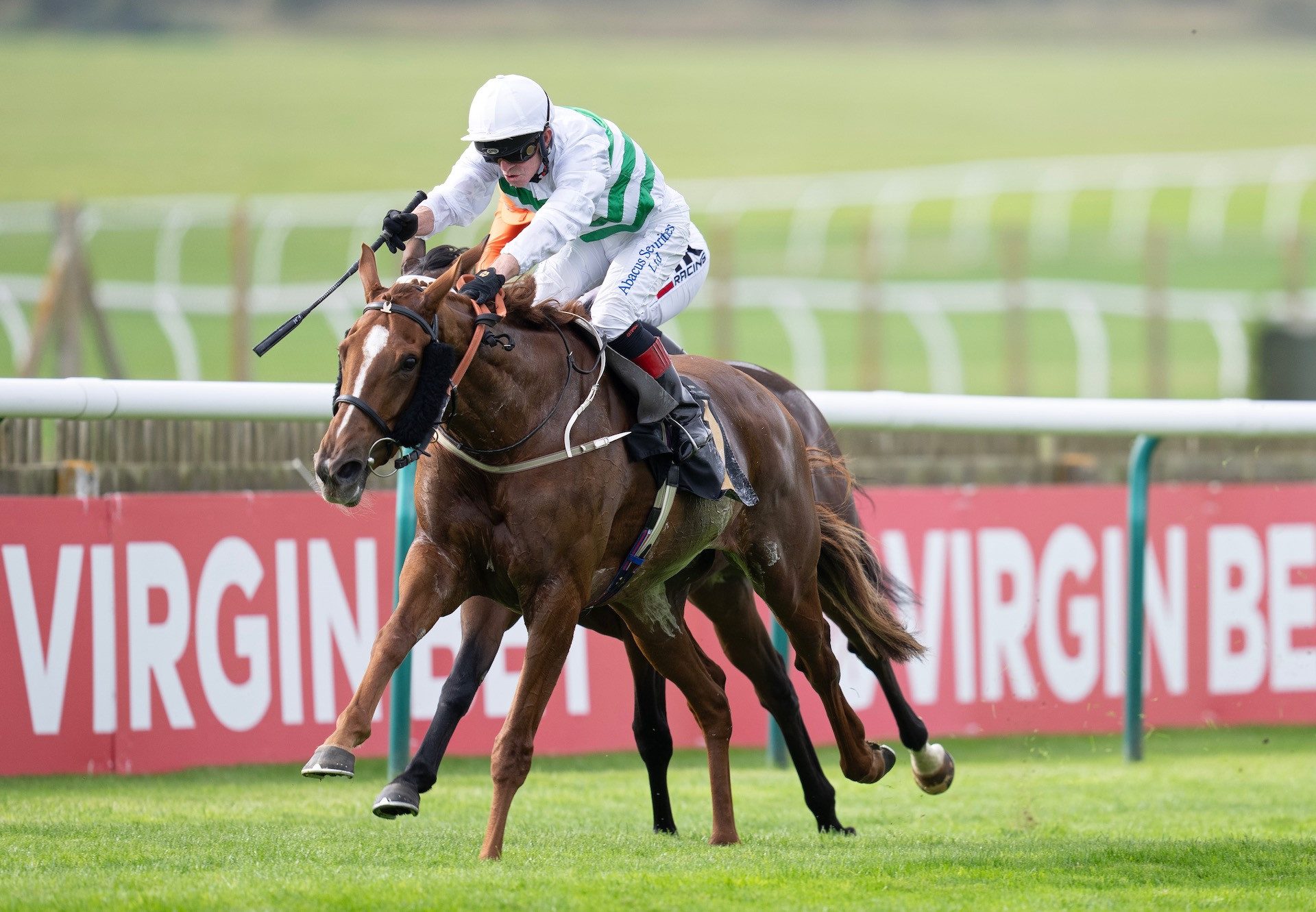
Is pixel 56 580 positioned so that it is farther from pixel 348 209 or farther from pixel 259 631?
pixel 348 209

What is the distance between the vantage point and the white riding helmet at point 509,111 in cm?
495

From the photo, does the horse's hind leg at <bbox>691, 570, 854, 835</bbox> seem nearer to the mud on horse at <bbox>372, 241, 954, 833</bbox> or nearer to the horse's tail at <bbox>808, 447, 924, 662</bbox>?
the mud on horse at <bbox>372, 241, 954, 833</bbox>

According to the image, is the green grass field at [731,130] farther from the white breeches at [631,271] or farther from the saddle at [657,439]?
the saddle at [657,439]

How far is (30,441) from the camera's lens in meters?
6.92

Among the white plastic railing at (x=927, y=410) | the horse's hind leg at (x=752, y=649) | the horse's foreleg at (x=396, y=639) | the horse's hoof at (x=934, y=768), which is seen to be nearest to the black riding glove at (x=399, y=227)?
the horse's foreleg at (x=396, y=639)

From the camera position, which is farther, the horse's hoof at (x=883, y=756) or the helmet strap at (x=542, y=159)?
the horse's hoof at (x=883, y=756)

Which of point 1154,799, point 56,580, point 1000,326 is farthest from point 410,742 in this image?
point 1000,326

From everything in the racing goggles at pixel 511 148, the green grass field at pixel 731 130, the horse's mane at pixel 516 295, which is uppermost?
the green grass field at pixel 731 130

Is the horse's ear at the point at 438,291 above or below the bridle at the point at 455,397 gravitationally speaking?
above

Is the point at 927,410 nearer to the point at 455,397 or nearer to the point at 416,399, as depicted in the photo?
the point at 455,397

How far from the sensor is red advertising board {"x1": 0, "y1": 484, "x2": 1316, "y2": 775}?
6.41 m

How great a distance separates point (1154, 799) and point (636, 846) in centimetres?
235

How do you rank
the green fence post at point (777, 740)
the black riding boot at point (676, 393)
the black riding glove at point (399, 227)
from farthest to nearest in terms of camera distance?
the green fence post at point (777, 740)
the black riding boot at point (676, 393)
the black riding glove at point (399, 227)

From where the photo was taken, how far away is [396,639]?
4.54 m
